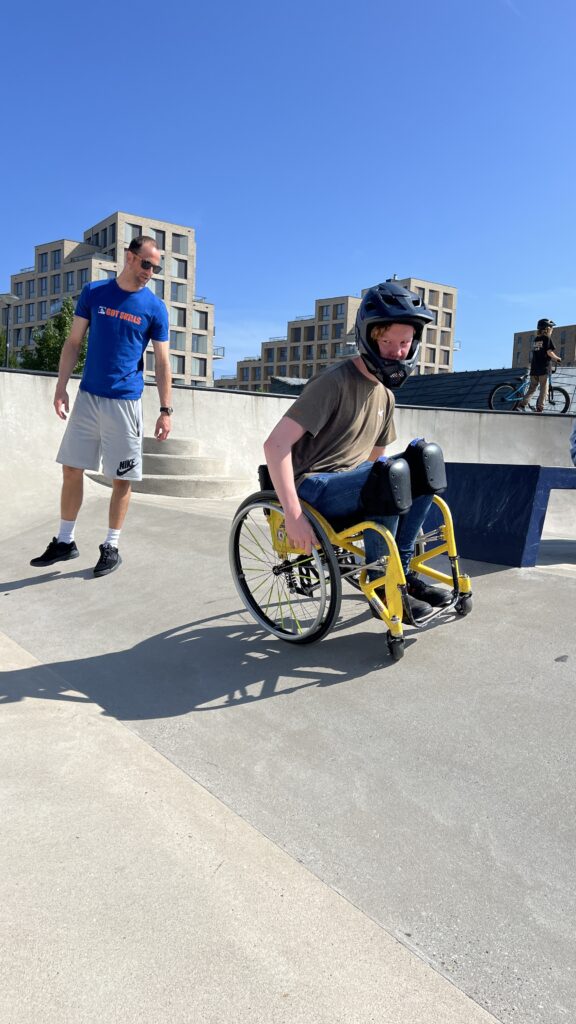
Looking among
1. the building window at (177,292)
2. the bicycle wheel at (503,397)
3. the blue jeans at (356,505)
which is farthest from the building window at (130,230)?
the blue jeans at (356,505)

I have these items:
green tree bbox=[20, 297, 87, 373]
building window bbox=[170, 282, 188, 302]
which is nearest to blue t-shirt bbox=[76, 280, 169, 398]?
green tree bbox=[20, 297, 87, 373]

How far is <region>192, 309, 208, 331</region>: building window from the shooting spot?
321ft

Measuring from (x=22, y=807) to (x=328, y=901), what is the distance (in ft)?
3.05

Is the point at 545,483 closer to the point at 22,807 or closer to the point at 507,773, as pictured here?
the point at 507,773

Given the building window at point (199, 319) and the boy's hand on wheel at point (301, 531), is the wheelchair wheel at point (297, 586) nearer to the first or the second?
the boy's hand on wheel at point (301, 531)

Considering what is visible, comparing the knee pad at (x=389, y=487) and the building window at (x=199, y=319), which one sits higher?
the building window at (x=199, y=319)

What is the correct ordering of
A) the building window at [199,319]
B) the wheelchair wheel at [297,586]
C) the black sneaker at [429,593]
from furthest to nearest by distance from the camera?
the building window at [199,319] → the black sneaker at [429,593] → the wheelchair wheel at [297,586]

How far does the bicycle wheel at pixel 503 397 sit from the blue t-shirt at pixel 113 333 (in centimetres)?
1209

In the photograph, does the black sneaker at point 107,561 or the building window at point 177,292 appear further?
the building window at point 177,292

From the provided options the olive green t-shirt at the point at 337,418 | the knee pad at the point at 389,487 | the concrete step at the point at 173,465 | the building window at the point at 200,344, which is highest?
the building window at the point at 200,344

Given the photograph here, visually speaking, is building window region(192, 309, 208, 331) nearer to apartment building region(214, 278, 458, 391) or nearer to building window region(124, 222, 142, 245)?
building window region(124, 222, 142, 245)

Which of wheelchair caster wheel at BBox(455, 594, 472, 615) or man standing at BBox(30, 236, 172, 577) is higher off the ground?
man standing at BBox(30, 236, 172, 577)

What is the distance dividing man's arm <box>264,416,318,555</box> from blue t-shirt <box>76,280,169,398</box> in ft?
6.18

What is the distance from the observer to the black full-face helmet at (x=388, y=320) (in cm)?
293
